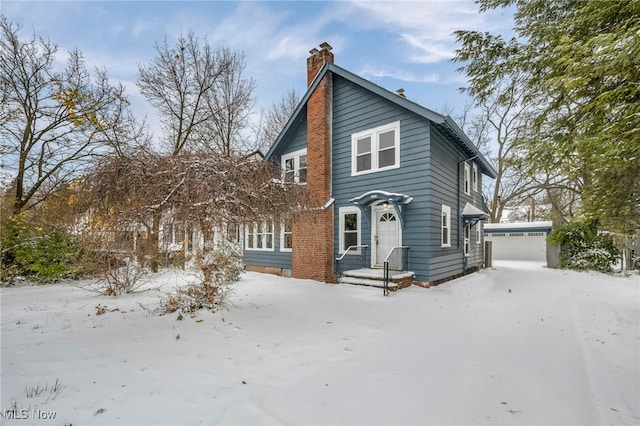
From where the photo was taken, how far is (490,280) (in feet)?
36.3

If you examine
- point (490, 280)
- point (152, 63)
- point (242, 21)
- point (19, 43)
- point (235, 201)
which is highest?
point (152, 63)

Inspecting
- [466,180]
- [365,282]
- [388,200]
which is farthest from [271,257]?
[466,180]

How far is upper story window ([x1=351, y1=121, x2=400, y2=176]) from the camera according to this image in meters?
9.59

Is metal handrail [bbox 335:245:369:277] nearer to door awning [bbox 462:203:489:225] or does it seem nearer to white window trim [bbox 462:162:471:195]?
door awning [bbox 462:203:489:225]

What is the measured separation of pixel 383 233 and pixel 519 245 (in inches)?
662

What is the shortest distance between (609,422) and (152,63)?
18.1m

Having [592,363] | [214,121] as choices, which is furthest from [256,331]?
[214,121]

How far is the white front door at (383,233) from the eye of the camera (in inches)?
384

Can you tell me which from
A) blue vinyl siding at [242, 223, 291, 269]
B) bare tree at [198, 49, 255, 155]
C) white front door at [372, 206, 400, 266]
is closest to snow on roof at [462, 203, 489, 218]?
white front door at [372, 206, 400, 266]

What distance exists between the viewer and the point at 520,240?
21.2 m

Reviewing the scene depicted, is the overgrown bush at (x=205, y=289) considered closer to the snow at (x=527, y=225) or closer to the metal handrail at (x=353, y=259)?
the metal handrail at (x=353, y=259)

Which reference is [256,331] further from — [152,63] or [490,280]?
[152,63]

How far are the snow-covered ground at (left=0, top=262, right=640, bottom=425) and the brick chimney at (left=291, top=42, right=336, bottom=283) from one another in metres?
3.93

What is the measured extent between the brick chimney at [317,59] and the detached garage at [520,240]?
1689cm
